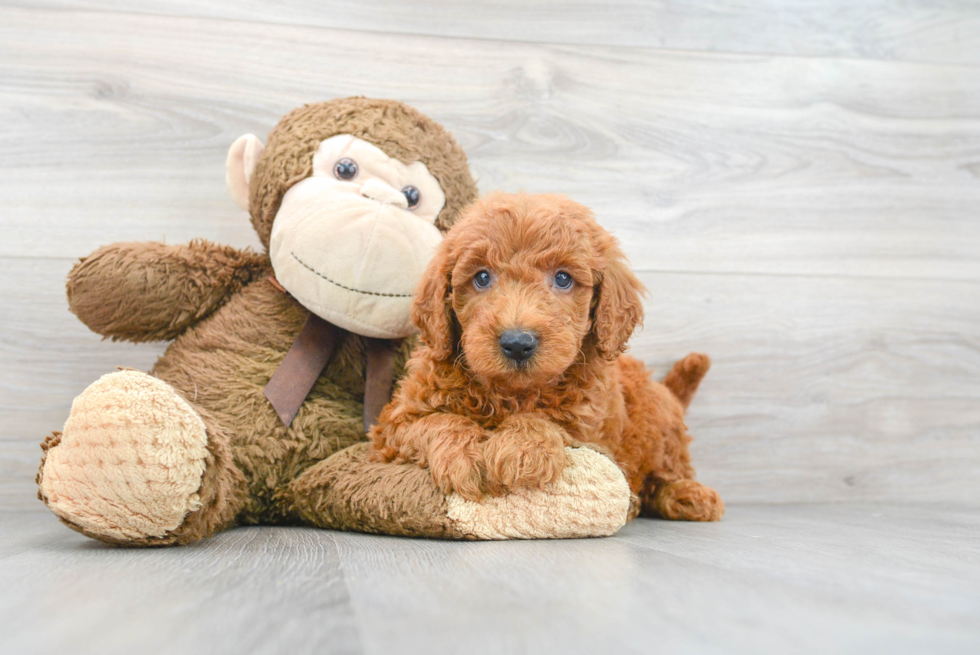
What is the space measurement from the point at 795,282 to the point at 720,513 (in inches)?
27.9

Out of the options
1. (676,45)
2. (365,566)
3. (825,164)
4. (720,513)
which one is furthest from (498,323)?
(825,164)

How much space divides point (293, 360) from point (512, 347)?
52cm

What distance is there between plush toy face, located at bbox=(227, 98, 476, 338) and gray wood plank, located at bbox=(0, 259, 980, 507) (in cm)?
69

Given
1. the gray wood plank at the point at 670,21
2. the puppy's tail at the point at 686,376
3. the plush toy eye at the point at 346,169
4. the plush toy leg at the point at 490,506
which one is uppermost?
the gray wood plank at the point at 670,21

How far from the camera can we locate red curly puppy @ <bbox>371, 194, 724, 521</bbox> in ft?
3.36

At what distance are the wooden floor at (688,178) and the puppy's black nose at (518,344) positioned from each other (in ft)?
1.09

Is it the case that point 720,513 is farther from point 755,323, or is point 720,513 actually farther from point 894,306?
point 894,306

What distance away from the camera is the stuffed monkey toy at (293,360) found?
960 mm

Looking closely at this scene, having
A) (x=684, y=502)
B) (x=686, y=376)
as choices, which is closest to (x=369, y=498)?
(x=684, y=502)

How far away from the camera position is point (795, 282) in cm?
183

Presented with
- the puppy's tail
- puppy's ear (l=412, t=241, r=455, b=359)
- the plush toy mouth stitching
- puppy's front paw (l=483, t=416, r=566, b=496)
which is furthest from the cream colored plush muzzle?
the puppy's tail

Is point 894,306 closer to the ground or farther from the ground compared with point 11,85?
closer to the ground

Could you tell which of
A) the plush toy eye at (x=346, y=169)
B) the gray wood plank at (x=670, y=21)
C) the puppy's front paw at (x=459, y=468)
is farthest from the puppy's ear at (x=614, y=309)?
the gray wood plank at (x=670, y=21)

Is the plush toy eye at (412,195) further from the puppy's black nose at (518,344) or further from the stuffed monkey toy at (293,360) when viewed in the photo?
the puppy's black nose at (518,344)
